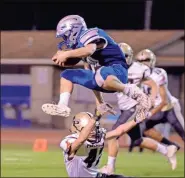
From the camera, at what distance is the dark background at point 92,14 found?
50.3 metres

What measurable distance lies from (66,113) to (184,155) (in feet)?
34.8

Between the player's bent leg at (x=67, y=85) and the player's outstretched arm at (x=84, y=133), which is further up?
the player's bent leg at (x=67, y=85)

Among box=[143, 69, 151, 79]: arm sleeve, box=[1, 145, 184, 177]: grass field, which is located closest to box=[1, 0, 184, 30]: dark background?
box=[1, 145, 184, 177]: grass field

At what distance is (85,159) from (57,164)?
24.4 ft

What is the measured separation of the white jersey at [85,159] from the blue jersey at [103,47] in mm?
973

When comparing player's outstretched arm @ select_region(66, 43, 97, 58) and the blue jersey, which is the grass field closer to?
the blue jersey

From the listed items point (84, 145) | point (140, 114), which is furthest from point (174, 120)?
point (140, 114)

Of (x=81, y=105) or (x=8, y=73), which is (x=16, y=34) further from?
(x=81, y=105)

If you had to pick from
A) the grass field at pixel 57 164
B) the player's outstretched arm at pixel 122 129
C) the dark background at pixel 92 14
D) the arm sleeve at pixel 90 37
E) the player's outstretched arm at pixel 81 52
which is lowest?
the dark background at pixel 92 14

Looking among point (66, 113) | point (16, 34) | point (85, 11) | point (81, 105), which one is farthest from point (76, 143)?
point (85, 11)

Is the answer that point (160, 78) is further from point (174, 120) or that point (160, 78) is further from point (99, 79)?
point (99, 79)

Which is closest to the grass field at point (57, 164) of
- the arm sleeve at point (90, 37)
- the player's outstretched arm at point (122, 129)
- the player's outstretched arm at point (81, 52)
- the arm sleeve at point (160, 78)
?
the arm sleeve at point (160, 78)

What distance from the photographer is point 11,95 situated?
33.6 metres

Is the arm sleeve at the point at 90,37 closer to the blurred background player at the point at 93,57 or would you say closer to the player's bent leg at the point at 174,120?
the blurred background player at the point at 93,57
